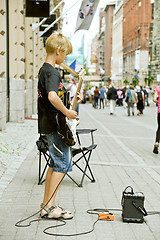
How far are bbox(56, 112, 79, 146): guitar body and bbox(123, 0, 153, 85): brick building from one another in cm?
8204

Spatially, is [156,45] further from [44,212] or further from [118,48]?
[44,212]

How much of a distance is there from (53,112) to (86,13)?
15.9m

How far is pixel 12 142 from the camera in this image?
12539mm

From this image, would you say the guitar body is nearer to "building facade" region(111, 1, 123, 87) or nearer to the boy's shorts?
the boy's shorts

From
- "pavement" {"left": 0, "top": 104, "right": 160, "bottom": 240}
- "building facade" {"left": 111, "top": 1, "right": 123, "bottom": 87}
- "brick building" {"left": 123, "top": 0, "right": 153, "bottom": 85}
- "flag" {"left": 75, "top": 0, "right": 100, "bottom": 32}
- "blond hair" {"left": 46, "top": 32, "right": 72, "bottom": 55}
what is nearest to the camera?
"pavement" {"left": 0, "top": 104, "right": 160, "bottom": 240}

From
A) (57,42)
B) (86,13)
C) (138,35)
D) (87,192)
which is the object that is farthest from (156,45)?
(57,42)

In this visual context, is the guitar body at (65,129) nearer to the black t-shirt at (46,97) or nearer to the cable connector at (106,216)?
the black t-shirt at (46,97)

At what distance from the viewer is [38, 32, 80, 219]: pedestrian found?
512 cm

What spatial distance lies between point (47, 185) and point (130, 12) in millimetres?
102348

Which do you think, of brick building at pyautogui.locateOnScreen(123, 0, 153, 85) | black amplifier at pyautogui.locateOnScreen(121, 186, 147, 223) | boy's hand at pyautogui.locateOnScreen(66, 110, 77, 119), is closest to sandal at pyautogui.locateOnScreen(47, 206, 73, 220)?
black amplifier at pyautogui.locateOnScreen(121, 186, 147, 223)

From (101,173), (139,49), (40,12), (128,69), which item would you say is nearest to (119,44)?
(128,69)

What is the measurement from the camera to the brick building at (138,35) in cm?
8794

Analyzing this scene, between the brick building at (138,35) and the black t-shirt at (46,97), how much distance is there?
8209 centimetres

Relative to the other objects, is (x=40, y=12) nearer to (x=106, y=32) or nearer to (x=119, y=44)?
(x=119, y=44)
